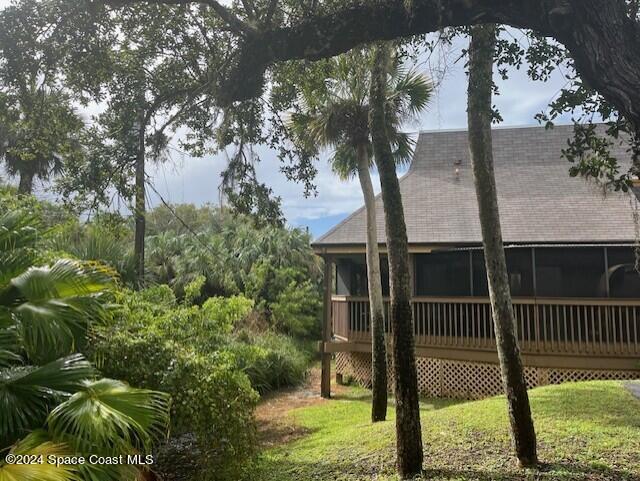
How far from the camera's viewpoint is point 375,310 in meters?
11.4

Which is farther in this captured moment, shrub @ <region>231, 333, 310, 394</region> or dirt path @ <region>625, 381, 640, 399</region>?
shrub @ <region>231, 333, 310, 394</region>

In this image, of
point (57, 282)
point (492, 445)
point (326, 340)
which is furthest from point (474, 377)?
point (57, 282)

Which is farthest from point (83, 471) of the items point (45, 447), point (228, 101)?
point (228, 101)

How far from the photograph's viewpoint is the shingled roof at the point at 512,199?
13.4 metres

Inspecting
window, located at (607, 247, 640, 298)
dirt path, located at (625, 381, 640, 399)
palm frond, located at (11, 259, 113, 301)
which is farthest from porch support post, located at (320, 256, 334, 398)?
palm frond, located at (11, 259, 113, 301)

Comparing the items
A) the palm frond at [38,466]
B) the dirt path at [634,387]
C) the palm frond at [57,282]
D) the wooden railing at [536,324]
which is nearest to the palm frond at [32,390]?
the palm frond at [38,466]

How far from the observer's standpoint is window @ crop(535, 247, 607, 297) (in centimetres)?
1423

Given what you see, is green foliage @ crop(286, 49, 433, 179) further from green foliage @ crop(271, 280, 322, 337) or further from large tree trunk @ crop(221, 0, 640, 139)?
green foliage @ crop(271, 280, 322, 337)

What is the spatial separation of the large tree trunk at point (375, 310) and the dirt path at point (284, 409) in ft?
5.57

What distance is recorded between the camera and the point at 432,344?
1328cm

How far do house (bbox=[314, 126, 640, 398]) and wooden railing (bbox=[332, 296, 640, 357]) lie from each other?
0.10 ft

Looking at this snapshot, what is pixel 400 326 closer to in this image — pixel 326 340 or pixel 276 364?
pixel 326 340

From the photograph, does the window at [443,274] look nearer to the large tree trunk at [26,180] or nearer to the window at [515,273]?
the window at [515,273]

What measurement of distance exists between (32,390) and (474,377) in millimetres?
11440
